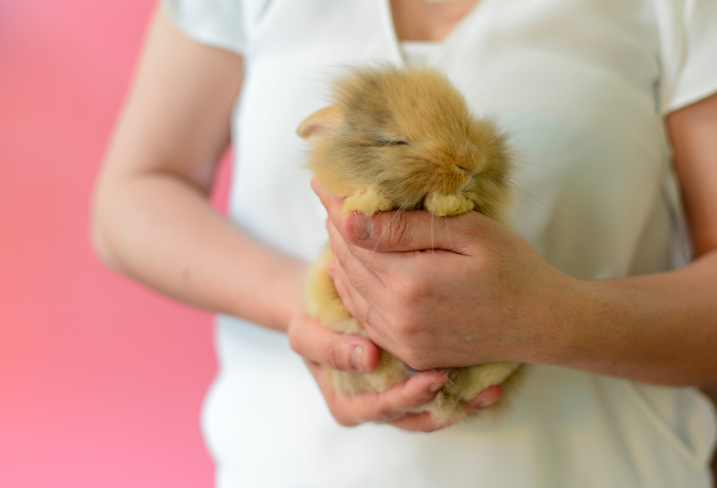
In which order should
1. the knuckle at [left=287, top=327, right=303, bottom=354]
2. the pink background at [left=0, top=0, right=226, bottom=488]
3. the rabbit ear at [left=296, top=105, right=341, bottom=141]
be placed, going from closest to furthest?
the rabbit ear at [left=296, top=105, right=341, bottom=141] → the knuckle at [left=287, top=327, right=303, bottom=354] → the pink background at [left=0, top=0, right=226, bottom=488]

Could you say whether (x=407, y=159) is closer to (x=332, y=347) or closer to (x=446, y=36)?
(x=332, y=347)

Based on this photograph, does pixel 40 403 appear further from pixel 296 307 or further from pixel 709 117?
pixel 709 117

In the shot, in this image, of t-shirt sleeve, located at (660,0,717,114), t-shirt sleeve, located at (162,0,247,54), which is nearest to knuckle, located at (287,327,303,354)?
t-shirt sleeve, located at (162,0,247,54)

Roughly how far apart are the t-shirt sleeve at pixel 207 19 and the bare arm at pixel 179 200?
2 cm

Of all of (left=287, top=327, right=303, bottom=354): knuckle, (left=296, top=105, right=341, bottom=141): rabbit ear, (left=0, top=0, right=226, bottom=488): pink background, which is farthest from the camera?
(left=0, top=0, right=226, bottom=488): pink background

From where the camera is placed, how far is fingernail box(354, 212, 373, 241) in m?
0.59

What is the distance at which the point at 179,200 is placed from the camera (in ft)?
3.46

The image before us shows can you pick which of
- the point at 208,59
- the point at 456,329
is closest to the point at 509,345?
the point at 456,329

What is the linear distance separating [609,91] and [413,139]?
0.51 meters

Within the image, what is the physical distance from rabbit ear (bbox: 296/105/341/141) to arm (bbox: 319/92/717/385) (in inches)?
4.2

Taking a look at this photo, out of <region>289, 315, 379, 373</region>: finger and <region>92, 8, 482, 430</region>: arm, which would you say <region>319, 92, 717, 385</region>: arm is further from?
<region>92, 8, 482, 430</region>: arm

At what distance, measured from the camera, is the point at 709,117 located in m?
0.92

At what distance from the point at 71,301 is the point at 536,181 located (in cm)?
169

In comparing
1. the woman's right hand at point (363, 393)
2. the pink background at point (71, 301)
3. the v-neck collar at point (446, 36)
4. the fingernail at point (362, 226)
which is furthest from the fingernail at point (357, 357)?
the pink background at point (71, 301)
